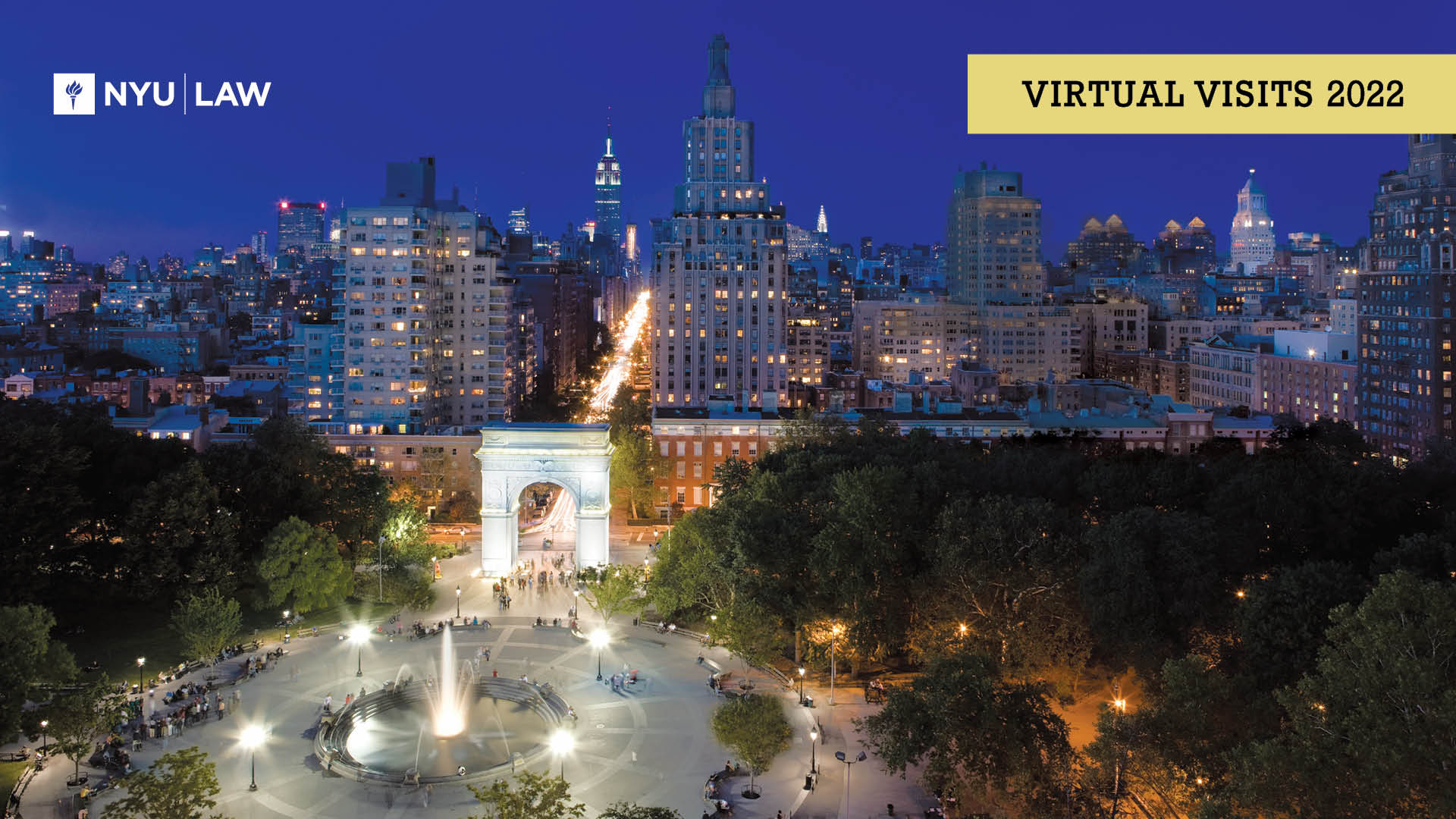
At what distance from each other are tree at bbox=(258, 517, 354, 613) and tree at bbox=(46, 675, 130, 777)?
1529 cm

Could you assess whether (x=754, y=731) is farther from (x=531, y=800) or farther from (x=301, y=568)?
(x=301, y=568)

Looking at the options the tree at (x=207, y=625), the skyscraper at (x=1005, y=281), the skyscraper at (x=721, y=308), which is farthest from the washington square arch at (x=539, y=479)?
the skyscraper at (x=1005, y=281)

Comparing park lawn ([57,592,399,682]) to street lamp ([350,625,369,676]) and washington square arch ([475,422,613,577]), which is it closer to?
street lamp ([350,625,369,676])

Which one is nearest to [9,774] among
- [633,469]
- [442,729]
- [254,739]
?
[254,739]

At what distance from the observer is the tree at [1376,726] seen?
26094 millimetres

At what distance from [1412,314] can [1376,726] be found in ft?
277

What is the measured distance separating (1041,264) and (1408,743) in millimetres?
152543

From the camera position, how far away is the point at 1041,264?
568 ft

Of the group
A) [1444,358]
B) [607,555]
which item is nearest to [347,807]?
[607,555]

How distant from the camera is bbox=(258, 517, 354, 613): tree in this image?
54.9 metres

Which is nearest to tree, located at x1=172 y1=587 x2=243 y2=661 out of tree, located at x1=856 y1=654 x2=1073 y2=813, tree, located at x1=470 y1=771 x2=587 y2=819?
tree, located at x1=470 y1=771 x2=587 y2=819

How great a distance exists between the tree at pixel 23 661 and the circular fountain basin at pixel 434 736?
28.6ft

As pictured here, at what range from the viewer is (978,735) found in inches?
1339

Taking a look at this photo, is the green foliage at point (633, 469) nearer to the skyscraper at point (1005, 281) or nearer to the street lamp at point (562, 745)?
the street lamp at point (562, 745)
